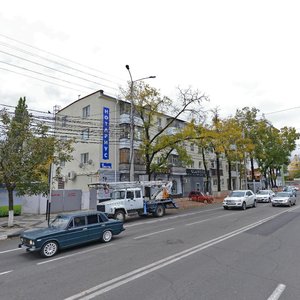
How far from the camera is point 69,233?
Result: 991 centimetres

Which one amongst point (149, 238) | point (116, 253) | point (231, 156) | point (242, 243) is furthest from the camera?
point (231, 156)

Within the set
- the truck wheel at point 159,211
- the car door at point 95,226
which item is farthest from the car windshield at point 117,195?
the car door at point 95,226

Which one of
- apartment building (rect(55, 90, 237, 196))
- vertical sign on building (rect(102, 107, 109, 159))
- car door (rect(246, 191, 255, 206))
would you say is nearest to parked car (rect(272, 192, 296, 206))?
car door (rect(246, 191, 255, 206))

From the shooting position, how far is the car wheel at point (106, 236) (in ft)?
36.5

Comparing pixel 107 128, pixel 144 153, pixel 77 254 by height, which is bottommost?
pixel 77 254

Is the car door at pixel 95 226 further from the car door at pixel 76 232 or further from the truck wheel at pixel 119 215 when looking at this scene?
the truck wheel at pixel 119 215

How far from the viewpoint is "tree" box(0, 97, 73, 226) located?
50.1 ft

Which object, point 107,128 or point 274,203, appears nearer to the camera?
point 274,203

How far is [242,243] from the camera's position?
10.1 metres

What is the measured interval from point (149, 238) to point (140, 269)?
4535 mm

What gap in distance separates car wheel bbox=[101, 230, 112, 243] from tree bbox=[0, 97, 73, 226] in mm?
6849

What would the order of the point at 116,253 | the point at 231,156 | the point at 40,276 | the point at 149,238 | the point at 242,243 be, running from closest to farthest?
the point at 40,276 < the point at 116,253 < the point at 242,243 < the point at 149,238 < the point at 231,156

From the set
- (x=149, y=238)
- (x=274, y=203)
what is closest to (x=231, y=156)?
(x=274, y=203)

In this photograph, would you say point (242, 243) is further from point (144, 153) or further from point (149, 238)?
point (144, 153)
